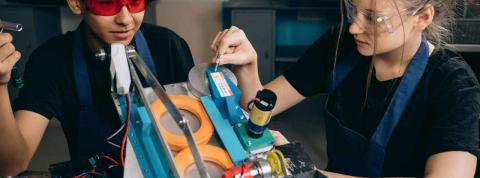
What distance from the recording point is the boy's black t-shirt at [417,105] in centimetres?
115

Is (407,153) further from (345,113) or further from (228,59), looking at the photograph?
(228,59)

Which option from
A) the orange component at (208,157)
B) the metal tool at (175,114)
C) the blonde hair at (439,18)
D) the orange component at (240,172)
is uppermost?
the blonde hair at (439,18)

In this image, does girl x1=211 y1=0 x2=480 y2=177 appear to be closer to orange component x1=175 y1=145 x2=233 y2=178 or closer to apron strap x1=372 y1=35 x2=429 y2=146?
apron strap x1=372 y1=35 x2=429 y2=146

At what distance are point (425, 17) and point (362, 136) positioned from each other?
377 mm

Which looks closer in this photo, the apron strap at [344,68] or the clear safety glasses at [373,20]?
the clear safety glasses at [373,20]

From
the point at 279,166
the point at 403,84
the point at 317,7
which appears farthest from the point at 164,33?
the point at 317,7

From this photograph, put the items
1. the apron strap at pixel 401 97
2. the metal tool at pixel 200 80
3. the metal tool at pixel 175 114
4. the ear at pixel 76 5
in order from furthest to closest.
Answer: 1. the ear at pixel 76 5
2. the apron strap at pixel 401 97
3. the metal tool at pixel 200 80
4. the metal tool at pixel 175 114

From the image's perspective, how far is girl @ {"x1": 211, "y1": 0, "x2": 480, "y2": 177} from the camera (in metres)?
1.15

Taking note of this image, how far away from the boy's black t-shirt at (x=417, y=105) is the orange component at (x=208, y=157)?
601 mm

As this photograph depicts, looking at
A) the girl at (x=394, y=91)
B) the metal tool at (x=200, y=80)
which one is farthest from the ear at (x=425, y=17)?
the metal tool at (x=200, y=80)

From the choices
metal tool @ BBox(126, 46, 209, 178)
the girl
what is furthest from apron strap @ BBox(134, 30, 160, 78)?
metal tool @ BBox(126, 46, 209, 178)

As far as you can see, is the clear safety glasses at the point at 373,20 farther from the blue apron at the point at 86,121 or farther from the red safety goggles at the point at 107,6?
the blue apron at the point at 86,121

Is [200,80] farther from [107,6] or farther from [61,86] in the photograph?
[61,86]

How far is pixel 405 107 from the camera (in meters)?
1.25
